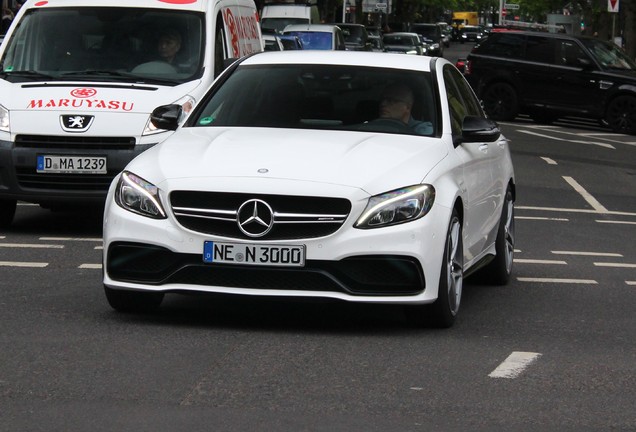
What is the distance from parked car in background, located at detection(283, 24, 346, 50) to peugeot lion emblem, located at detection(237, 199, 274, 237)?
36473 millimetres

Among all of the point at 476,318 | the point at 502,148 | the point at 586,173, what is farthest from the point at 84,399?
the point at 586,173

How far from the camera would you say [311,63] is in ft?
31.6

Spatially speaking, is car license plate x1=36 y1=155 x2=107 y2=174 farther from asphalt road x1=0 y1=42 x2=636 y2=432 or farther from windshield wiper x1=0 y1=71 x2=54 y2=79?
windshield wiper x1=0 y1=71 x2=54 y2=79

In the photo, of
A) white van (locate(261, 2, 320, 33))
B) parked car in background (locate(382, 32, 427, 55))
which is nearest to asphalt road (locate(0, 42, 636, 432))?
white van (locate(261, 2, 320, 33))

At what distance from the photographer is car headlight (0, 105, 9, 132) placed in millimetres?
12406

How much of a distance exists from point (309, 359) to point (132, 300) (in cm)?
152

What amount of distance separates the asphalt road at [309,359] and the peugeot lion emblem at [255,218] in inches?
20.8

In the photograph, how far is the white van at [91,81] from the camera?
12352 mm

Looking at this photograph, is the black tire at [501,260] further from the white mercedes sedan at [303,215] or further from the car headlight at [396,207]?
the car headlight at [396,207]

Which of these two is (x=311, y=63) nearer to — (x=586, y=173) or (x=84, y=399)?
(x=84, y=399)

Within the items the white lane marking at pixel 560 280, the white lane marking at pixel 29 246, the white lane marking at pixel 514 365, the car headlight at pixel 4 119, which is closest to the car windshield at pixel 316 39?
the car headlight at pixel 4 119

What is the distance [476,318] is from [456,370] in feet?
5.93

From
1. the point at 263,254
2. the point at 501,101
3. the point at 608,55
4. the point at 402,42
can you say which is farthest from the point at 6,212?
the point at 402,42

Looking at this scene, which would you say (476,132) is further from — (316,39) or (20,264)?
(316,39)
